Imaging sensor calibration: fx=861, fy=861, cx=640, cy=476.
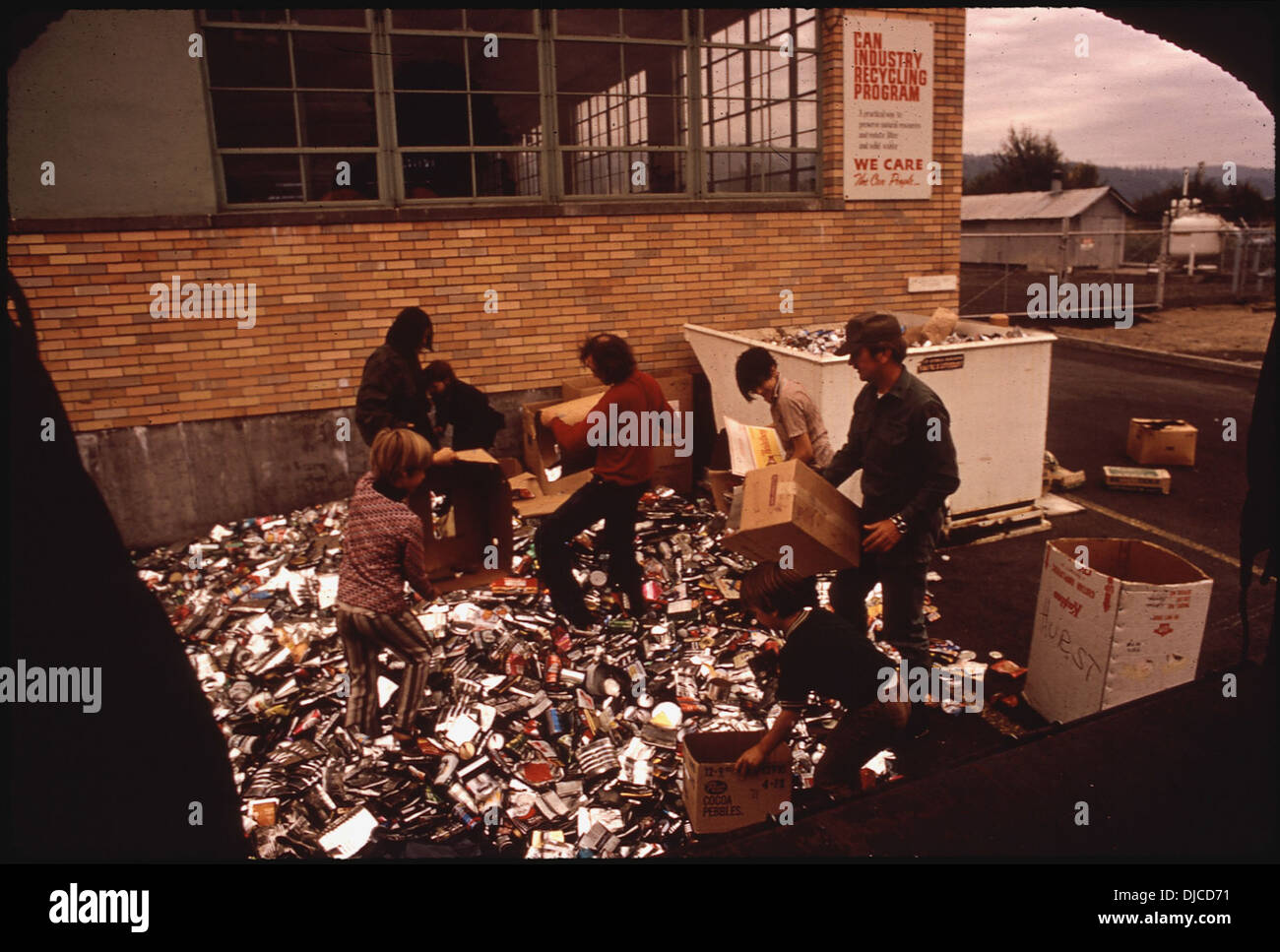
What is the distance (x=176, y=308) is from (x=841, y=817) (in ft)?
24.3

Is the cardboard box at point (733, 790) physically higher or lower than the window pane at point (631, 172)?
lower

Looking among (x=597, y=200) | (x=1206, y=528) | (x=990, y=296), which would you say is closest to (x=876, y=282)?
(x=597, y=200)

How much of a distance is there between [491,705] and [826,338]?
5.18 m

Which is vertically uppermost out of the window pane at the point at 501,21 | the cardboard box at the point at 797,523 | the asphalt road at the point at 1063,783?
the window pane at the point at 501,21

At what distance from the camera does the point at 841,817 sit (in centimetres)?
289

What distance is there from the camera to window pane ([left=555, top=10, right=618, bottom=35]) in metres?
8.65

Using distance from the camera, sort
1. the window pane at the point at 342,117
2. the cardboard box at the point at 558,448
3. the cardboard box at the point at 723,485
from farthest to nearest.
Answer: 1. the window pane at the point at 342,117
2. the cardboard box at the point at 558,448
3. the cardboard box at the point at 723,485

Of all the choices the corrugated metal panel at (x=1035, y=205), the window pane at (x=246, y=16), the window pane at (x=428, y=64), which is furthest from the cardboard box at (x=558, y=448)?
the corrugated metal panel at (x=1035, y=205)

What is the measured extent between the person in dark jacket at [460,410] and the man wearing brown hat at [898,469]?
3.57 m

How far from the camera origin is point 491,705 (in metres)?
5.40

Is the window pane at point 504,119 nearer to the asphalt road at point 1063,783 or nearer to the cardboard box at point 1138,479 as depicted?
the asphalt road at point 1063,783

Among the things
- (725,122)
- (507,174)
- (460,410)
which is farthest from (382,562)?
(725,122)

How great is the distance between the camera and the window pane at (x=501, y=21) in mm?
8281

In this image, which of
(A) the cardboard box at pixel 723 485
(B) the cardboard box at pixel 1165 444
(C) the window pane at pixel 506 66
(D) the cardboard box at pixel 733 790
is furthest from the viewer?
(B) the cardboard box at pixel 1165 444
